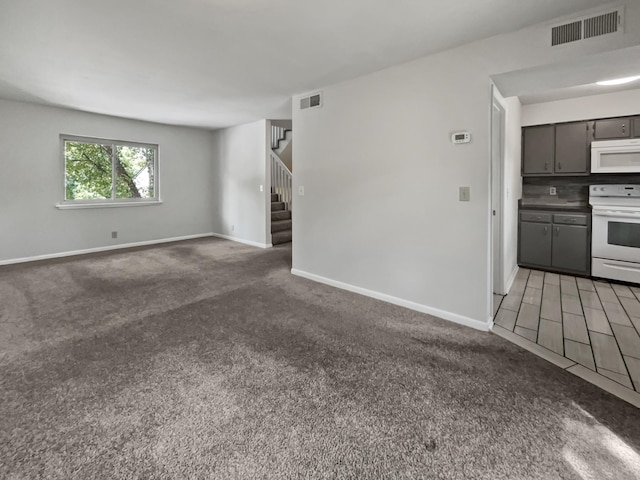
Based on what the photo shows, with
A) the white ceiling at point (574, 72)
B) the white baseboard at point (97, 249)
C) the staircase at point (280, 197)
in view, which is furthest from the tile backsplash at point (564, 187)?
the white baseboard at point (97, 249)

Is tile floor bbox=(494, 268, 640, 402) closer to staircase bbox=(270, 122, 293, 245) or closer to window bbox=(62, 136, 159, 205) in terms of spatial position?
staircase bbox=(270, 122, 293, 245)

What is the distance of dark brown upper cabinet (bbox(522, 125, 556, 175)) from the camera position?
4.57 meters

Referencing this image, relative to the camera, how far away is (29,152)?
4895mm

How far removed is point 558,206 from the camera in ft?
15.5

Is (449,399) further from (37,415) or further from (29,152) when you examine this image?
(29,152)

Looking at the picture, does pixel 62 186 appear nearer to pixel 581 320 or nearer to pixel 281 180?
pixel 281 180

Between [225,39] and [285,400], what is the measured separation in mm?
2800

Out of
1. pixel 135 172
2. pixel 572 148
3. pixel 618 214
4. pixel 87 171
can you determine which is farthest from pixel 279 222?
pixel 618 214

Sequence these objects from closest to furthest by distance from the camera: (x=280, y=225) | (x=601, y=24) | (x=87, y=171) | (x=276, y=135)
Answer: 1. (x=601, y=24)
2. (x=87, y=171)
3. (x=280, y=225)
4. (x=276, y=135)

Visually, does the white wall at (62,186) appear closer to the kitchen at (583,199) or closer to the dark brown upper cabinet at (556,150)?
the dark brown upper cabinet at (556,150)

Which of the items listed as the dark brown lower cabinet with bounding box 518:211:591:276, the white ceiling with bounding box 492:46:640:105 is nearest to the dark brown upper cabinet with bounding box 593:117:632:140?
the dark brown lower cabinet with bounding box 518:211:591:276

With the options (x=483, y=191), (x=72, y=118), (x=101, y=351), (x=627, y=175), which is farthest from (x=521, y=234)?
(x=72, y=118)

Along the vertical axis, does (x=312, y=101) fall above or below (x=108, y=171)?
above

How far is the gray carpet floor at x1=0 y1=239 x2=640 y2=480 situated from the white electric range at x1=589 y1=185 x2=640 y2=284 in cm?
262
